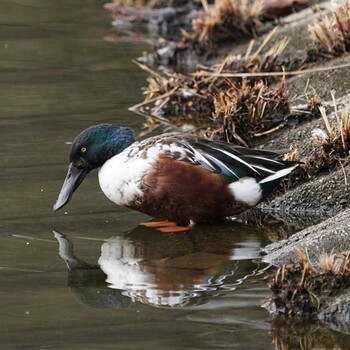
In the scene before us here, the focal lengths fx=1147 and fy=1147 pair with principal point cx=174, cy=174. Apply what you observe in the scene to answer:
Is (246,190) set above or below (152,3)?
above

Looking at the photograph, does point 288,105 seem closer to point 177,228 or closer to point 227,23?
point 177,228

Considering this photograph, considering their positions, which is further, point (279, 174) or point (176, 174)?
point (279, 174)

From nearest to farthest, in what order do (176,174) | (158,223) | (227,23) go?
(176,174) → (158,223) → (227,23)

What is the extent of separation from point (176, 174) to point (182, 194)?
0.14 m

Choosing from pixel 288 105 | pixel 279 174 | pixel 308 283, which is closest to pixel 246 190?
pixel 279 174

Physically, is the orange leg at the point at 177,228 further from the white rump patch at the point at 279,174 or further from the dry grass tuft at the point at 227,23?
the dry grass tuft at the point at 227,23

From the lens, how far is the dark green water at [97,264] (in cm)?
562

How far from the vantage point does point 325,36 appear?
10625 mm

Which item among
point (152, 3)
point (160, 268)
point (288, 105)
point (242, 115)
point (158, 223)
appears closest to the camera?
point (160, 268)

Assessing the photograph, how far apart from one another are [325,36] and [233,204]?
3382mm

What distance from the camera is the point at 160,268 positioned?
22.5 feet

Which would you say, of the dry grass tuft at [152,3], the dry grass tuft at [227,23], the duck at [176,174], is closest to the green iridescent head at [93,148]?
the duck at [176,174]

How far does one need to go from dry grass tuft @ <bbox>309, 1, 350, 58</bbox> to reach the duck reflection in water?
331 cm

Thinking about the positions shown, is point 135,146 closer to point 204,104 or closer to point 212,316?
point 212,316
